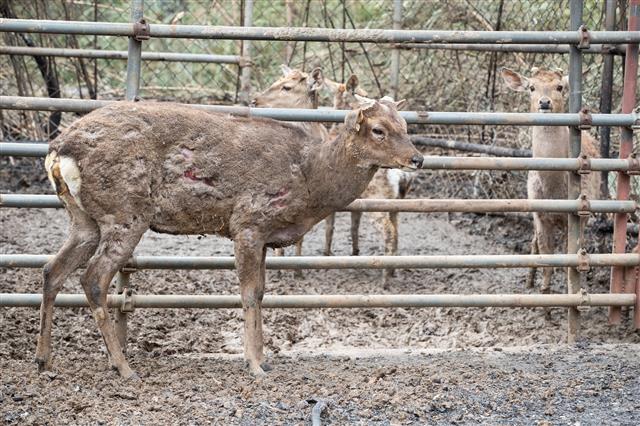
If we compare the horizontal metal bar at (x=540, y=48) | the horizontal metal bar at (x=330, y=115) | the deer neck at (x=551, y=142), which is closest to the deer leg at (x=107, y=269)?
the horizontal metal bar at (x=330, y=115)

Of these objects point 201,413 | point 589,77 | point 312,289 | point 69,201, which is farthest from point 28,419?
point 589,77

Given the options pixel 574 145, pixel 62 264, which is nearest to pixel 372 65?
pixel 574 145

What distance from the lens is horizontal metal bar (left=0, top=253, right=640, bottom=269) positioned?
5977 mm

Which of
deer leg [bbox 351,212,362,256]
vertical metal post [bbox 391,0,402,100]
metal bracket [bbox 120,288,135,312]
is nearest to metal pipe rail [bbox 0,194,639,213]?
metal bracket [bbox 120,288,135,312]

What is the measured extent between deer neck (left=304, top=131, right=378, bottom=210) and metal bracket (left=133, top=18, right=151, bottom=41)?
1303 millimetres

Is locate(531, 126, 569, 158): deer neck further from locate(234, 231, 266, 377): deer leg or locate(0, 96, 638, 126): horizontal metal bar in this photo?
locate(234, 231, 266, 377): deer leg

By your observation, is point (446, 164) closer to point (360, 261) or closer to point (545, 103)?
point (360, 261)

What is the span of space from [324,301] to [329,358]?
14.4 inches

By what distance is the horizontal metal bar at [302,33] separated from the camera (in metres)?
5.95

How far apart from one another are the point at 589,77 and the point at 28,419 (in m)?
7.64

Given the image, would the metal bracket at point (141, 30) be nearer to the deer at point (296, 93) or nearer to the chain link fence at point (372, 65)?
the deer at point (296, 93)

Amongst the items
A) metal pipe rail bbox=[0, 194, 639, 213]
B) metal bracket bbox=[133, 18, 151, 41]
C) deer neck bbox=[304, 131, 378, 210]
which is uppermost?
A: metal bracket bbox=[133, 18, 151, 41]

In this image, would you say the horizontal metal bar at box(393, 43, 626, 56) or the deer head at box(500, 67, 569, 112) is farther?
the deer head at box(500, 67, 569, 112)

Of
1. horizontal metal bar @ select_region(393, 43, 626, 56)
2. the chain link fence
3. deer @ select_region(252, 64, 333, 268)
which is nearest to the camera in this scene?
horizontal metal bar @ select_region(393, 43, 626, 56)
